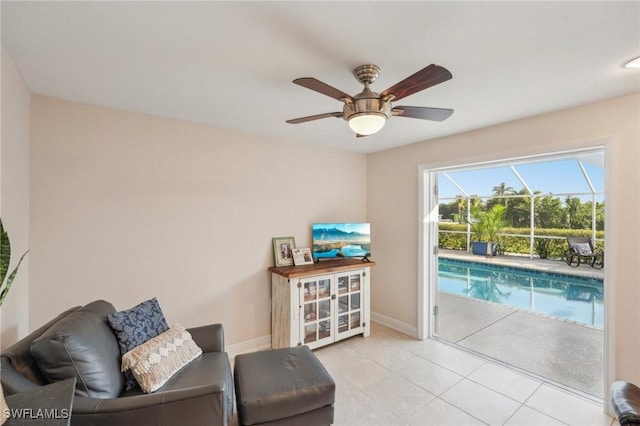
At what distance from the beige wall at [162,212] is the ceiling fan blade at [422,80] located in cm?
195

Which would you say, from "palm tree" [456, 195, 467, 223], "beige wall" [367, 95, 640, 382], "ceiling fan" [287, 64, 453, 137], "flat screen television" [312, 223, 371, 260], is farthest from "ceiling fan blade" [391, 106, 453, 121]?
"palm tree" [456, 195, 467, 223]

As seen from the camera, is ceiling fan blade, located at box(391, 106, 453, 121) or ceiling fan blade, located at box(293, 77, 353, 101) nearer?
ceiling fan blade, located at box(293, 77, 353, 101)

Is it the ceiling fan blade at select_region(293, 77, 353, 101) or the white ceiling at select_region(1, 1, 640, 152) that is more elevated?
the white ceiling at select_region(1, 1, 640, 152)

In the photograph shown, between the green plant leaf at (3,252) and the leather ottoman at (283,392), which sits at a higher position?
the green plant leaf at (3,252)

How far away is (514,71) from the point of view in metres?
1.68

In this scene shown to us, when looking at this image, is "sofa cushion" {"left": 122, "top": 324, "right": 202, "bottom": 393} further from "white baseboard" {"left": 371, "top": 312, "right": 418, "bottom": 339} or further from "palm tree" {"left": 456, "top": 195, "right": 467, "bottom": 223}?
"palm tree" {"left": 456, "top": 195, "right": 467, "bottom": 223}

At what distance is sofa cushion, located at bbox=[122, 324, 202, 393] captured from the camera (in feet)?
5.14

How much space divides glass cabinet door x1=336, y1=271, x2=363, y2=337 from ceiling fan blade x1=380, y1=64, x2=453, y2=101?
2.21 metres

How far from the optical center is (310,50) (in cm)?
147

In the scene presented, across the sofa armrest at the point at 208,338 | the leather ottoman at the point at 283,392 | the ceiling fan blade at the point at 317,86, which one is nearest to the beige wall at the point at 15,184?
the sofa armrest at the point at 208,338

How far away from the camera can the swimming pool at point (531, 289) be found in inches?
178

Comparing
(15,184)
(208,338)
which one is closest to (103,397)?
(208,338)

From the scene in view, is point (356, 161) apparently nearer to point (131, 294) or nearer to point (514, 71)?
point (514, 71)

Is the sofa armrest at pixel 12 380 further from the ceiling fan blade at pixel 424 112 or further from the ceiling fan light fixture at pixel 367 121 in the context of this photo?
the ceiling fan blade at pixel 424 112
